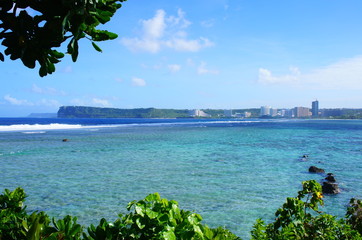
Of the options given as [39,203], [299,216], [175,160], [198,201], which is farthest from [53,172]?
[299,216]

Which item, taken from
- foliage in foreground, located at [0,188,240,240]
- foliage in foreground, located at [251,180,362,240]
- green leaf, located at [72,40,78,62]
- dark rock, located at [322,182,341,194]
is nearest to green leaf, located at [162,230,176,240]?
foliage in foreground, located at [0,188,240,240]

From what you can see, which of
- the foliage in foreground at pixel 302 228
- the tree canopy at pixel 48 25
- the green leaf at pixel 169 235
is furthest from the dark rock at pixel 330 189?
the tree canopy at pixel 48 25

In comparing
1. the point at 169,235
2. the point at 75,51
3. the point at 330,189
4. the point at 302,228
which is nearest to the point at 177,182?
the point at 330,189

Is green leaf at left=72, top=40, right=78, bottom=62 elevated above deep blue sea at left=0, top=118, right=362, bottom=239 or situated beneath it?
elevated above

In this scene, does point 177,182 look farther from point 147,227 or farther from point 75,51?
point 75,51

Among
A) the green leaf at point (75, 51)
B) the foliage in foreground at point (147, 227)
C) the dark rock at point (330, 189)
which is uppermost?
the green leaf at point (75, 51)

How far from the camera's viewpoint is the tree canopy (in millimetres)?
1664

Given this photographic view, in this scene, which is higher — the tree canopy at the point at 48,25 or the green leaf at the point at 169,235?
the tree canopy at the point at 48,25

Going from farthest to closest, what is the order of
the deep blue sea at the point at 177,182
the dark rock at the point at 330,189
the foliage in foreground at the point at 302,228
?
the dark rock at the point at 330,189 → the deep blue sea at the point at 177,182 → the foliage in foreground at the point at 302,228

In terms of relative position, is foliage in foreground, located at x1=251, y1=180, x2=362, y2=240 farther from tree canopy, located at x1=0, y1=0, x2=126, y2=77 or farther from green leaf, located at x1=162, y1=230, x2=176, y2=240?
tree canopy, located at x1=0, y1=0, x2=126, y2=77

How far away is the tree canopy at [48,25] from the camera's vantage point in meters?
1.66

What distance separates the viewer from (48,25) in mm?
1720

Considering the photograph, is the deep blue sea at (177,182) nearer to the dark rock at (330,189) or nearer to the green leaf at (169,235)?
the dark rock at (330,189)

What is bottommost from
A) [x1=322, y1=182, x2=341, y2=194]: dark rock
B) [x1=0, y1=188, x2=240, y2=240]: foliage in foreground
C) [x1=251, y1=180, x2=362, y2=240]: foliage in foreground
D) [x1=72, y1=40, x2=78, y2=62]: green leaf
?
[x1=322, y1=182, x2=341, y2=194]: dark rock
